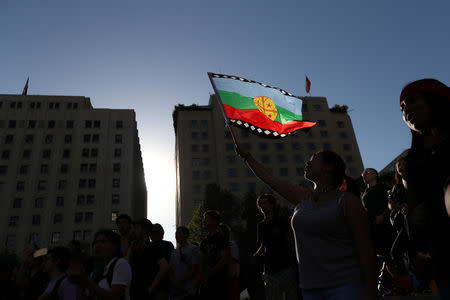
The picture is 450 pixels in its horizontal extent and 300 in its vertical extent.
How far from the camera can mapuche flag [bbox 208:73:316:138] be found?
5465 millimetres

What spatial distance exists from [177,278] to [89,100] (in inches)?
2811

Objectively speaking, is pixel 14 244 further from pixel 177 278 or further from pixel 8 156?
pixel 177 278

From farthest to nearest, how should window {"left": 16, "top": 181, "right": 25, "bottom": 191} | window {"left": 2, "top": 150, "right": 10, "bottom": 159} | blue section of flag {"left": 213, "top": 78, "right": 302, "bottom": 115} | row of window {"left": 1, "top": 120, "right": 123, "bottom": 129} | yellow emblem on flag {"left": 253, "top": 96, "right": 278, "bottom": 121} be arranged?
row of window {"left": 1, "top": 120, "right": 123, "bottom": 129} < window {"left": 2, "top": 150, "right": 10, "bottom": 159} < window {"left": 16, "top": 181, "right": 25, "bottom": 191} < yellow emblem on flag {"left": 253, "top": 96, "right": 278, "bottom": 121} < blue section of flag {"left": 213, "top": 78, "right": 302, "bottom": 115}

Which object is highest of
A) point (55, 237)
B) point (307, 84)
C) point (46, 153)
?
point (307, 84)

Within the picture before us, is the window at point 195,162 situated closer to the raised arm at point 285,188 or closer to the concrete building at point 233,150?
the concrete building at point 233,150

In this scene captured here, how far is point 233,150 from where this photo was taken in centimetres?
6281

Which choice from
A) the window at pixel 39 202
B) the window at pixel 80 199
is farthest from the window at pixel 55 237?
the window at pixel 80 199

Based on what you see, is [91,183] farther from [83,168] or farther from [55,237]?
[55,237]

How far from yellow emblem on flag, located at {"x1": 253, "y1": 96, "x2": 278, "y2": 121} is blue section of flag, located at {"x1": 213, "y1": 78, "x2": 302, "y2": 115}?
0.28 feet

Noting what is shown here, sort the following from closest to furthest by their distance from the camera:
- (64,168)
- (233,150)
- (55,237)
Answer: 1. (55,237)
2. (64,168)
3. (233,150)

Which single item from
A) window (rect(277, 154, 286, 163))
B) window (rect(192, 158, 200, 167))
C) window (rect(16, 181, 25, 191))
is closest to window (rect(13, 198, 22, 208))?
window (rect(16, 181, 25, 191))

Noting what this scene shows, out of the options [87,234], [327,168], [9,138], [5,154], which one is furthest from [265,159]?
[327,168]

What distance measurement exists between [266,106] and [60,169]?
198ft

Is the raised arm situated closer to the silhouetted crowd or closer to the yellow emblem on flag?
the silhouetted crowd
